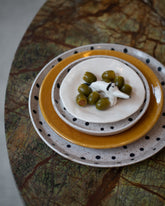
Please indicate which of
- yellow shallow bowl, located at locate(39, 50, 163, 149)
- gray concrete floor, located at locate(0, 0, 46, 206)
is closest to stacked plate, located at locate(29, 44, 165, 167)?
yellow shallow bowl, located at locate(39, 50, 163, 149)

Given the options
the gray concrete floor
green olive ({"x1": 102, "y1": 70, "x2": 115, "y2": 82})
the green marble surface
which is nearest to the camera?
the green marble surface

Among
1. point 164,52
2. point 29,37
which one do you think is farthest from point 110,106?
point 29,37

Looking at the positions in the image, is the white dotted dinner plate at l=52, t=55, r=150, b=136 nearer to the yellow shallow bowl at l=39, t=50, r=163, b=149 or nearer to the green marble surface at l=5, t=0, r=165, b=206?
the yellow shallow bowl at l=39, t=50, r=163, b=149

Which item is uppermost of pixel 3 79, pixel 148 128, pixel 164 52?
pixel 164 52

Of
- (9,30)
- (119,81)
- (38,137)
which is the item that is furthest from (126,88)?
(9,30)

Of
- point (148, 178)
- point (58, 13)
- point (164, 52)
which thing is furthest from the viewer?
point (58, 13)

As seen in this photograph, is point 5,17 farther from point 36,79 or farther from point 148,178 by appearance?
point 148,178

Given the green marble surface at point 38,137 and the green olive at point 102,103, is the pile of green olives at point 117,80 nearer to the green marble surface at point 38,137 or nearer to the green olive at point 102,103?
the green olive at point 102,103

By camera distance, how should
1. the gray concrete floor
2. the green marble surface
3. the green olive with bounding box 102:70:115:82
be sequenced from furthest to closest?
the gray concrete floor < the green olive with bounding box 102:70:115:82 < the green marble surface
